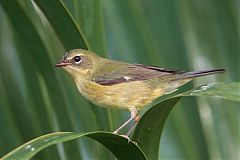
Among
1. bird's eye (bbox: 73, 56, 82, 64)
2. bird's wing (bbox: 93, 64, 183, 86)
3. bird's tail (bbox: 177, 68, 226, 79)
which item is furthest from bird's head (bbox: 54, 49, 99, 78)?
bird's tail (bbox: 177, 68, 226, 79)

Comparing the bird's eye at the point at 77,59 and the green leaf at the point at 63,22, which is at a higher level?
the green leaf at the point at 63,22

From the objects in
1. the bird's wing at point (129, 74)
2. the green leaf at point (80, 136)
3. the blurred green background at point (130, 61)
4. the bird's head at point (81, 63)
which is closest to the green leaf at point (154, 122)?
the green leaf at point (80, 136)

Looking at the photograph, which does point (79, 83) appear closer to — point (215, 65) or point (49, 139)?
point (215, 65)

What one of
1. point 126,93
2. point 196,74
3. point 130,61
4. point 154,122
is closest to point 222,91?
point 154,122

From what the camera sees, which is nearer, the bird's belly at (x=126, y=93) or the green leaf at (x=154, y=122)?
the green leaf at (x=154, y=122)

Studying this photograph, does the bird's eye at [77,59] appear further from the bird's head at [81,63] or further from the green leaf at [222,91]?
the green leaf at [222,91]

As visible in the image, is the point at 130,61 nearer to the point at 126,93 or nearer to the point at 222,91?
the point at 126,93
